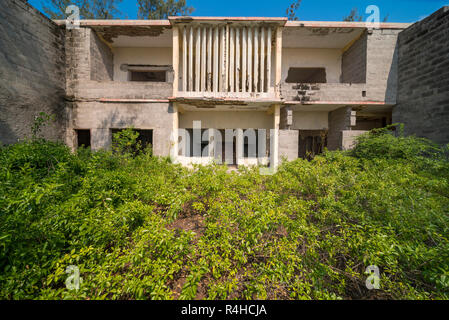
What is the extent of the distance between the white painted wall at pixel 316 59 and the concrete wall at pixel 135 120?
21.6 ft

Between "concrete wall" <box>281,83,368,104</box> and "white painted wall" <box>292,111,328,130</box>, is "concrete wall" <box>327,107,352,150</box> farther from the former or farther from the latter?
"concrete wall" <box>281,83,368,104</box>

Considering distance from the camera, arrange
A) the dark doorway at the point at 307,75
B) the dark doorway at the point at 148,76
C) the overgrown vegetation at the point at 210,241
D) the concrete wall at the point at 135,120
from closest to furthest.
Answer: the overgrown vegetation at the point at 210,241 < the concrete wall at the point at 135,120 < the dark doorway at the point at 307,75 < the dark doorway at the point at 148,76

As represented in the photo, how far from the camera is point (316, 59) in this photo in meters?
9.45

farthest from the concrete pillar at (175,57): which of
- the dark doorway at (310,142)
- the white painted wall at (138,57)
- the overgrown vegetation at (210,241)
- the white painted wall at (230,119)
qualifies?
the dark doorway at (310,142)

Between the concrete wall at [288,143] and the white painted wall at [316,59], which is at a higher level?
the white painted wall at [316,59]

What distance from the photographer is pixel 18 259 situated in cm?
186

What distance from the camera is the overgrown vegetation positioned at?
189 cm

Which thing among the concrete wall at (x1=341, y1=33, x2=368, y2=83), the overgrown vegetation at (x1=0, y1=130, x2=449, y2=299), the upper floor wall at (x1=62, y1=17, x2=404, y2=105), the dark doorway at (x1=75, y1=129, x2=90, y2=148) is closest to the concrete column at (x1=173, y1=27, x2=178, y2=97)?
the upper floor wall at (x1=62, y1=17, x2=404, y2=105)

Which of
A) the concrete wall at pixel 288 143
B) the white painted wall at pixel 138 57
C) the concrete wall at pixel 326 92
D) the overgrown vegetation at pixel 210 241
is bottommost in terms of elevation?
the overgrown vegetation at pixel 210 241

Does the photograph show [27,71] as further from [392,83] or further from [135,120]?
[392,83]

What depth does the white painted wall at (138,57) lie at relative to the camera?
30.5 feet

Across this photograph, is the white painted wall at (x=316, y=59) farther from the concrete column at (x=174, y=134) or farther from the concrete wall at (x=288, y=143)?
the concrete column at (x=174, y=134)
